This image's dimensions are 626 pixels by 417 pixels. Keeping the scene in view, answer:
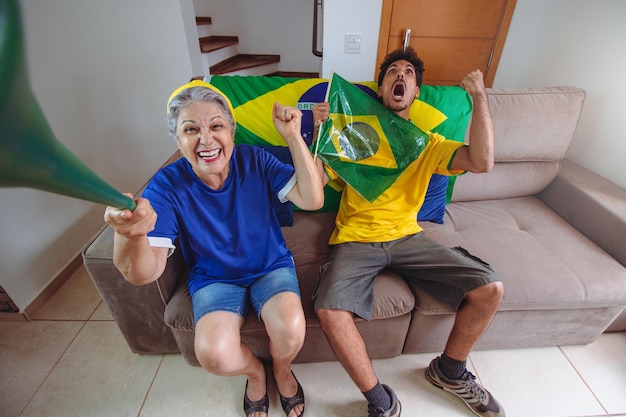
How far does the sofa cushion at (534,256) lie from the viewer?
1.19m

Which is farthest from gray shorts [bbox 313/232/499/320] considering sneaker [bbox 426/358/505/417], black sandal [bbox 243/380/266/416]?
black sandal [bbox 243/380/266/416]

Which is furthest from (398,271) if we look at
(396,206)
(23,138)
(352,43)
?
(352,43)

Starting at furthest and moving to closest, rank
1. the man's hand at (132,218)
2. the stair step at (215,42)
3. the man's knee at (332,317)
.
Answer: the stair step at (215,42) < the man's knee at (332,317) < the man's hand at (132,218)

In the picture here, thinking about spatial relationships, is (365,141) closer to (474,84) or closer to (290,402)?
(474,84)

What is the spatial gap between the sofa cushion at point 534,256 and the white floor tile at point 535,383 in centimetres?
34

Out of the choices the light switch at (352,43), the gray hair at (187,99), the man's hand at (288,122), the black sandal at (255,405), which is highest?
the light switch at (352,43)

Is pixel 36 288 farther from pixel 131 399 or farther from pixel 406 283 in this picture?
pixel 406 283

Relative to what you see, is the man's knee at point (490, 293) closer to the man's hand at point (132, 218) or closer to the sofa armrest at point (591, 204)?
the sofa armrest at point (591, 204)

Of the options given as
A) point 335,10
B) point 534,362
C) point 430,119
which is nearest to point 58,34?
point 335,10

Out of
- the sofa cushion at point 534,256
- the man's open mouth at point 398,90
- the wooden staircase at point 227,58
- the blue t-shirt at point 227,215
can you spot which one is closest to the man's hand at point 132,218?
the blue t-shirt at point 227,215

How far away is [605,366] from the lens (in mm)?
1366

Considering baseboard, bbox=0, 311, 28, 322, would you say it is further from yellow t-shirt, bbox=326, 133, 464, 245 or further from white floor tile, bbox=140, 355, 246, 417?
yellow t-shirt, bbox=326, 133, 464, 245

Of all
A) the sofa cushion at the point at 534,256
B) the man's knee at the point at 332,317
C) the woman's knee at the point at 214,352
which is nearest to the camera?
the woman's knee at the point at 214,352

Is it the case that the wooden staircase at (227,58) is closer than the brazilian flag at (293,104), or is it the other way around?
the brazilian flag at (293,104)
